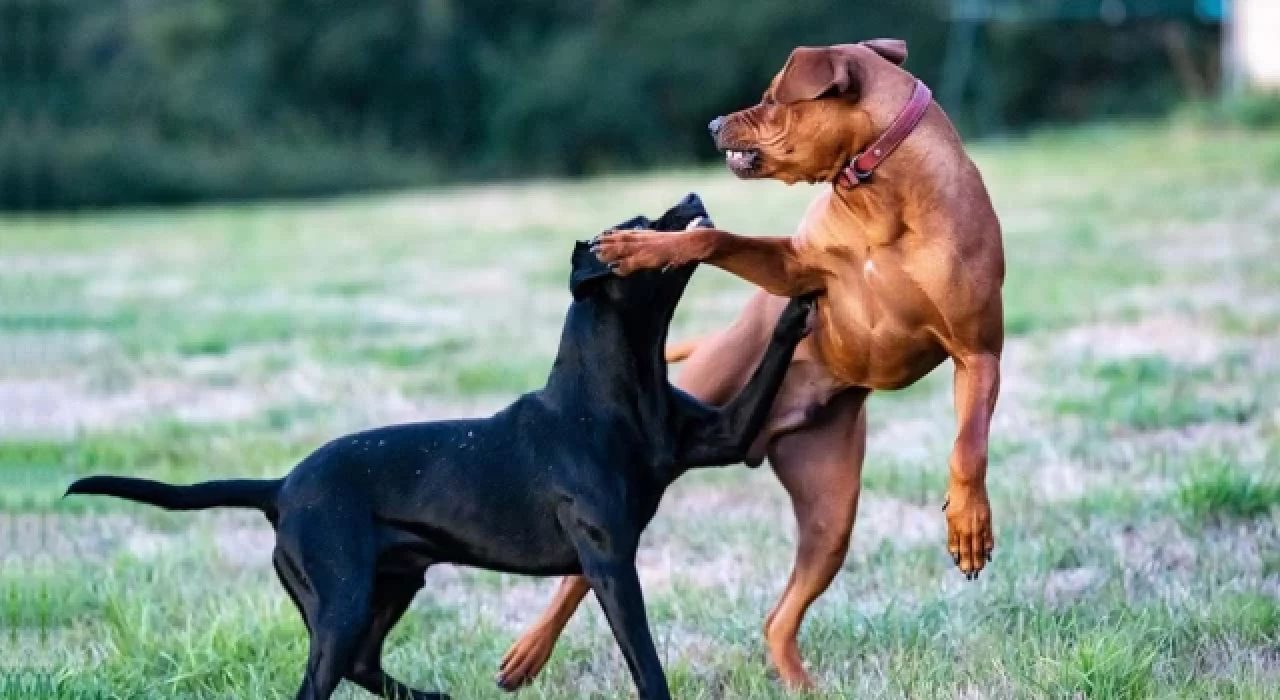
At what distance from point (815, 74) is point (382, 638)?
4.50 ft

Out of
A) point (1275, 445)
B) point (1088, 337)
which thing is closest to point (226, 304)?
point (1088, 337)

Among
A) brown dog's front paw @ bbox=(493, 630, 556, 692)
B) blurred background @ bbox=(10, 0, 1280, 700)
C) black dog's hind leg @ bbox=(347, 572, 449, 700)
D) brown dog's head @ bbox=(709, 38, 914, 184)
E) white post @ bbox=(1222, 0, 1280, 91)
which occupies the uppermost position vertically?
brown dog's head @ bbox=(709, 38, 914, 184)

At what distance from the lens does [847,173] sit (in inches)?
130

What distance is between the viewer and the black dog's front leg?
3.32m

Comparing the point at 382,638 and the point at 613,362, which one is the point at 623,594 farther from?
the point at 382,638

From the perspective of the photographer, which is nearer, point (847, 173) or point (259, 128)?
point (847, 173)

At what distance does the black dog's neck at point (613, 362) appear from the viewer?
3.21 meters

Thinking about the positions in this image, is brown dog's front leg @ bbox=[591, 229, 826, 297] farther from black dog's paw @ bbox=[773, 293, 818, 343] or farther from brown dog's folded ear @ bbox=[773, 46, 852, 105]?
brown dog's folded ear @ bbox=[773, 46, 852, 105]

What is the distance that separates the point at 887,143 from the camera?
3.25 metres

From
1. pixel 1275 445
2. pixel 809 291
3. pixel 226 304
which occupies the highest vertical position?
pixel 809 291

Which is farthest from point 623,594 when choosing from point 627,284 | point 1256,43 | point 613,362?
point 1256,43

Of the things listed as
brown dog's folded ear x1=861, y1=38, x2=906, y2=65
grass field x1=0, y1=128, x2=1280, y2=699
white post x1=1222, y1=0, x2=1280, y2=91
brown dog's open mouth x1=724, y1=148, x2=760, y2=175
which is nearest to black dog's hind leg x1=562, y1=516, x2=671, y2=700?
grass field x1=0, y1=128, x2=1280, y2=699

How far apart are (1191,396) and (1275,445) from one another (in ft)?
3.16

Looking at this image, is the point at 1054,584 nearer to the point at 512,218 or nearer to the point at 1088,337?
the point at 1088,337
